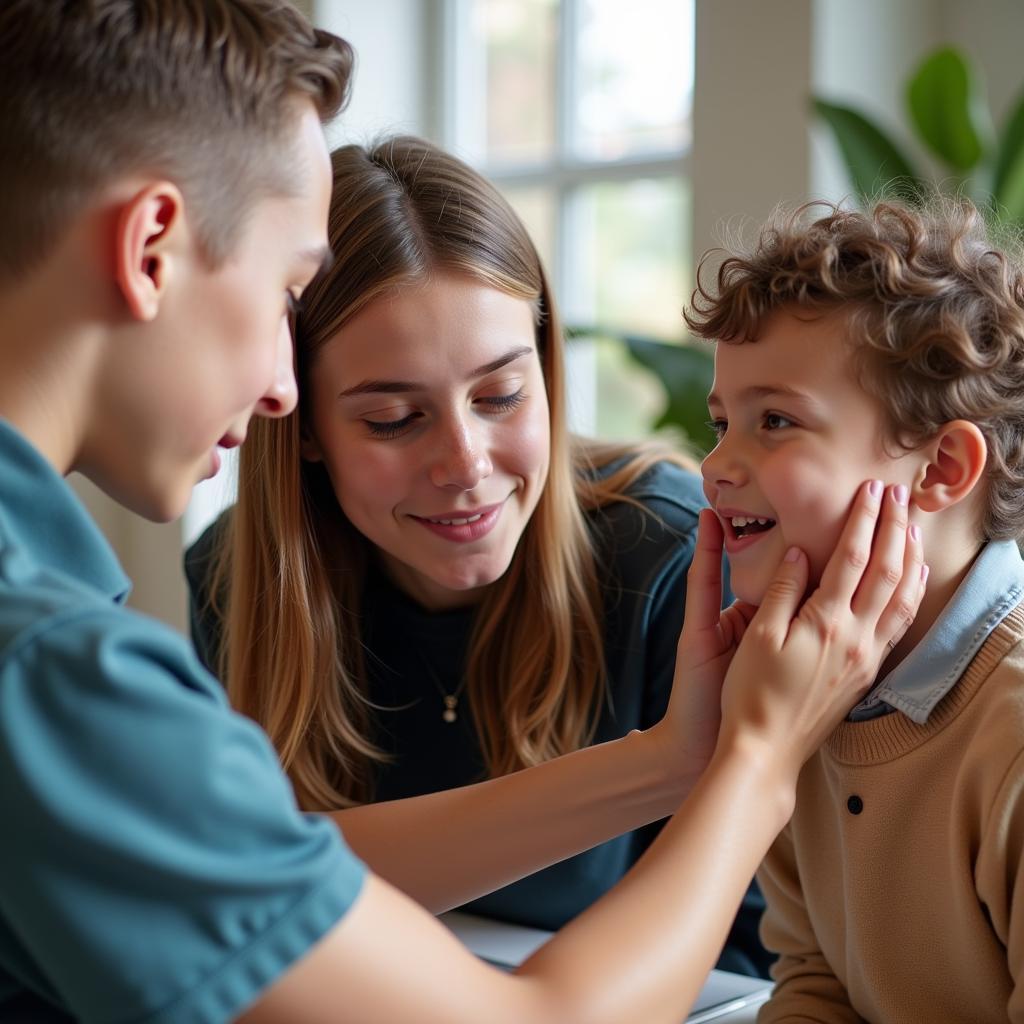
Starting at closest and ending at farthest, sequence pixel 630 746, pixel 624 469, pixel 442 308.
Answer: pixel 630 746 → pixel 442 308 → pixel 624 469

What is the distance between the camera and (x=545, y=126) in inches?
172

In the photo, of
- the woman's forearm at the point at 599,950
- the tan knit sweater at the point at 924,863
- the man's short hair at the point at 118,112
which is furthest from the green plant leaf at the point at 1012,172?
the man's short hair at the point at 118,112

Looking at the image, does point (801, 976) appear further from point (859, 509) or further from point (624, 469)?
point (624, 469)

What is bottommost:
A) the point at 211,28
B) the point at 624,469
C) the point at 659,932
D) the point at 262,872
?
the point at 659,932

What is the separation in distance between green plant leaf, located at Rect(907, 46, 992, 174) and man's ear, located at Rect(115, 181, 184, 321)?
6.78ft

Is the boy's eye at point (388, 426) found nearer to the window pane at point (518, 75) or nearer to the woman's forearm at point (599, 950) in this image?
the woman's forearm at point (599, 950)

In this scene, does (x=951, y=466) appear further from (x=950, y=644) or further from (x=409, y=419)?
(x=409, y=419)

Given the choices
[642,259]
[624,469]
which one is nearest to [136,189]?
[624,469]

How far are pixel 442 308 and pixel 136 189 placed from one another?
2.24 ft

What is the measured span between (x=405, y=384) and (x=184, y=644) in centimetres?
79

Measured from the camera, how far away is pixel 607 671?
5.64 feet

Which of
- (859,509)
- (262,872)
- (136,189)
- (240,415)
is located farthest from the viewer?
(859,509)

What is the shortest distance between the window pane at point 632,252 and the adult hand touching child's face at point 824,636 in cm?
275

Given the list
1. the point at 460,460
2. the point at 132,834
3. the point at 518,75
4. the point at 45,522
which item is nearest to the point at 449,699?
the point at 460,460
